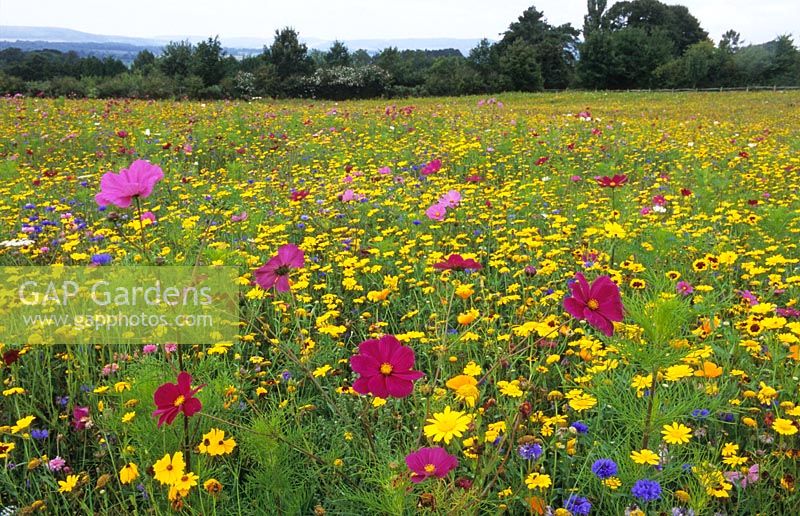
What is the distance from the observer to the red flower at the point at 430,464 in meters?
1.09

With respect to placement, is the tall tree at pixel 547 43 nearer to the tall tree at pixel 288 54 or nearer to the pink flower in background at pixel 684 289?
the tall tree at pixel 288 54

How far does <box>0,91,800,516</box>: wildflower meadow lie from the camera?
1.39m

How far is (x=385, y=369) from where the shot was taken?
1.21 meters

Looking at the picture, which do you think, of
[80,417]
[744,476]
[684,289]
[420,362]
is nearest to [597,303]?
[744,476]

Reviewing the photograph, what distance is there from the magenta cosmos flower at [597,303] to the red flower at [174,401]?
0.86 meters

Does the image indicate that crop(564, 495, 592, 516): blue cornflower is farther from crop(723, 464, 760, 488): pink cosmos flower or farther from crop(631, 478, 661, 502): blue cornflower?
crop(723, 464, 760, 488): pink cosmos flower

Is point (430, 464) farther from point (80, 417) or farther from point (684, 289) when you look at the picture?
point (684, 289)

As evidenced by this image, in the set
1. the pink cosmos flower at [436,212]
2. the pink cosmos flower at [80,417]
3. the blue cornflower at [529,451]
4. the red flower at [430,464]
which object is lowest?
the pink cosmos flower at [80,417]

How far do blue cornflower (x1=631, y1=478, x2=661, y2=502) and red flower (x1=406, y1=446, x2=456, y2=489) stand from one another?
49 centimetres

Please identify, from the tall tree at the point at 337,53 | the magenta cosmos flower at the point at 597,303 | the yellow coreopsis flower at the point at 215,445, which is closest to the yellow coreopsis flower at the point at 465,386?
the magenta cosmos flower at the point at 597,303

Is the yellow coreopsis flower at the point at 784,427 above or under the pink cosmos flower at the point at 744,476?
above

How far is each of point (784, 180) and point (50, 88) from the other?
20.5 metres

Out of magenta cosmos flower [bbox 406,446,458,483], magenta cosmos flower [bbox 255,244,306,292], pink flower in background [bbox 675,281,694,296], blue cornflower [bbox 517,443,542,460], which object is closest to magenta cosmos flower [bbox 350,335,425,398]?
magenta cosmos flower [bbox 406,446,458,483]

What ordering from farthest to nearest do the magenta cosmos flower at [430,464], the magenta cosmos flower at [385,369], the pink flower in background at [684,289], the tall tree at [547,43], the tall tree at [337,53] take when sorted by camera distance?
1. the tall tree at [547,43]
2. the tall tree at [337,53]
3. the pink flower in background at [684,289]
4. the magenta cosmos flower at [385,369]
5. the magenta cosmos flower at [430,464]
